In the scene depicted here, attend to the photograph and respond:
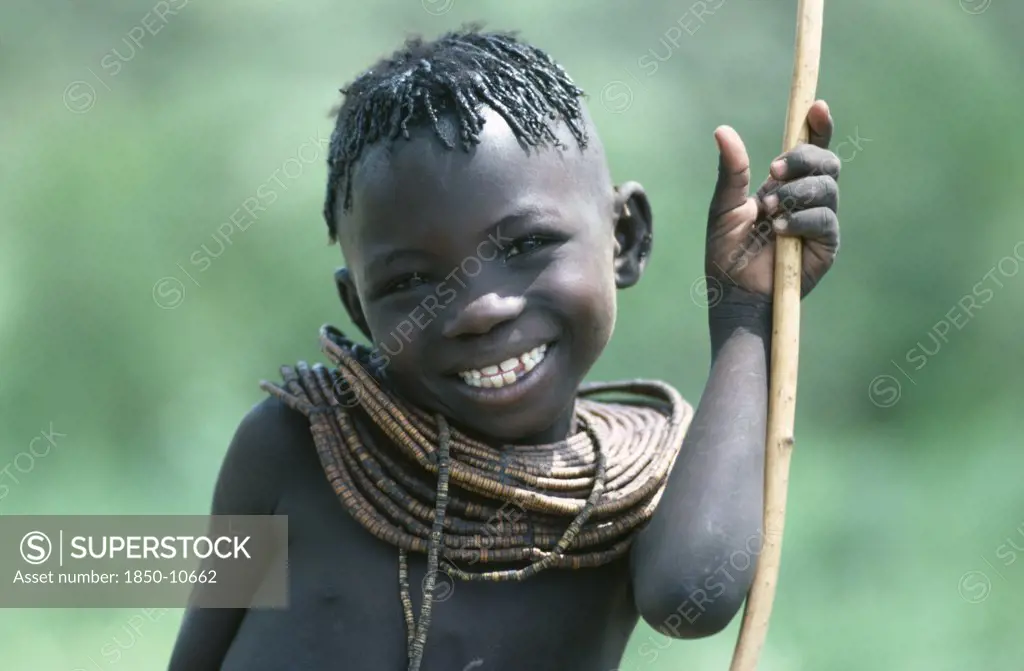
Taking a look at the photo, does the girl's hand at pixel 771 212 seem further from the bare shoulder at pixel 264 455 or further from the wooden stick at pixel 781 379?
the bare shoulder at pixel 264 455

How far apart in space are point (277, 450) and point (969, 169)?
214 centimetres

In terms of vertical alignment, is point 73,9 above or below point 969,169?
above

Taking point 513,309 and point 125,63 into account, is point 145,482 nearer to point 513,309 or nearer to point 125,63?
point 125,63

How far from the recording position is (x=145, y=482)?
10.2ft

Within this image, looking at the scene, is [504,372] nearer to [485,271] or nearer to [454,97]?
[485,271]

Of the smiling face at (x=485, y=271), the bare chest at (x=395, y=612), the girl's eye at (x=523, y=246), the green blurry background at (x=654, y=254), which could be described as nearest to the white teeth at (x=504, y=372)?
the smiling face at (x=485, y=271)

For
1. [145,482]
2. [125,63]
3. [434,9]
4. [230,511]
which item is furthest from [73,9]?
[230,511]

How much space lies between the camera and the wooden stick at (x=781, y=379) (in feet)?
5.09

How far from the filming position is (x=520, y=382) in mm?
1599

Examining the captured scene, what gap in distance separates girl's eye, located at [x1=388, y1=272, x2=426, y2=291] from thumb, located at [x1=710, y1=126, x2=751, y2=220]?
0.36 metres

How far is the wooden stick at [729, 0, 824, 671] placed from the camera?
1552 mm

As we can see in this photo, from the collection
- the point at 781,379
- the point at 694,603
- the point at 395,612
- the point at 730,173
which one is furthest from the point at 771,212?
the point at 395,612

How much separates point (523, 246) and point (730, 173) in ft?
0.84

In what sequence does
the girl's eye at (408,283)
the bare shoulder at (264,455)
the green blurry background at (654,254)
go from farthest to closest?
1. the green blurry background at (654,254)
2. the bare shoulder at (264,455)
3. the girl's eye at (408,283)
